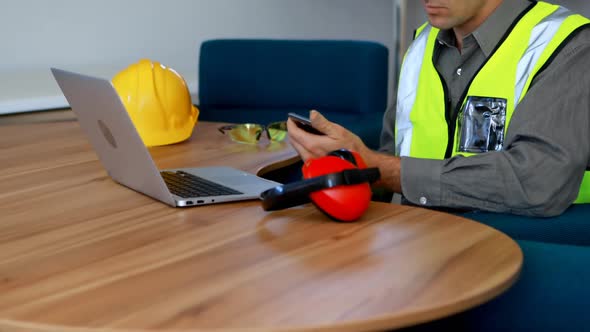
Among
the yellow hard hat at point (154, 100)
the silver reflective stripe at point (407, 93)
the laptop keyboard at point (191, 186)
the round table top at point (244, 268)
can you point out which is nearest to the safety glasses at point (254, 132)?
the yellow hard hat at point (154, 100)

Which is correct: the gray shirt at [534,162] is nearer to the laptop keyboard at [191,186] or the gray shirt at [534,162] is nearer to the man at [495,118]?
the man at [495,118]

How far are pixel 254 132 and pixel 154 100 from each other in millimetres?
248

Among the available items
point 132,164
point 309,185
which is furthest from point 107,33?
point 309,185

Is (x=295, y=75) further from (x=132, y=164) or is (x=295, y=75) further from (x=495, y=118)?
(x=132, y=164)

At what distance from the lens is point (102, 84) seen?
122 centimetres

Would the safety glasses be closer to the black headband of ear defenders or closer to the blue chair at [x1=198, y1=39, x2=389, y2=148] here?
the blue chair at [x1=198, y1=39, x2=389, y2=148]

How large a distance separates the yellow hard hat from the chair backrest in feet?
2.31

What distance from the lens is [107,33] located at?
3.12m

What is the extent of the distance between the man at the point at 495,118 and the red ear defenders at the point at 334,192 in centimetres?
32

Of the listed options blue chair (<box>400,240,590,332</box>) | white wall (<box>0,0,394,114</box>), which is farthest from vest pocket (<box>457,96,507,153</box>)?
white wall (<box>0,0,394,114</box>)

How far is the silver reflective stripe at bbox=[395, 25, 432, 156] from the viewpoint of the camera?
187 centimetres

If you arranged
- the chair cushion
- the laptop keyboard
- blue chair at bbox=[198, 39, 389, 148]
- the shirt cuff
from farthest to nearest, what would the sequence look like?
blue chair at bbox=[198, 39, 389, 148] → the shirt cuff → the chair cushion → the laptop keyboard

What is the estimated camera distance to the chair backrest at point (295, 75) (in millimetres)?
2463

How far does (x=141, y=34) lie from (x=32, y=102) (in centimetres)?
102
